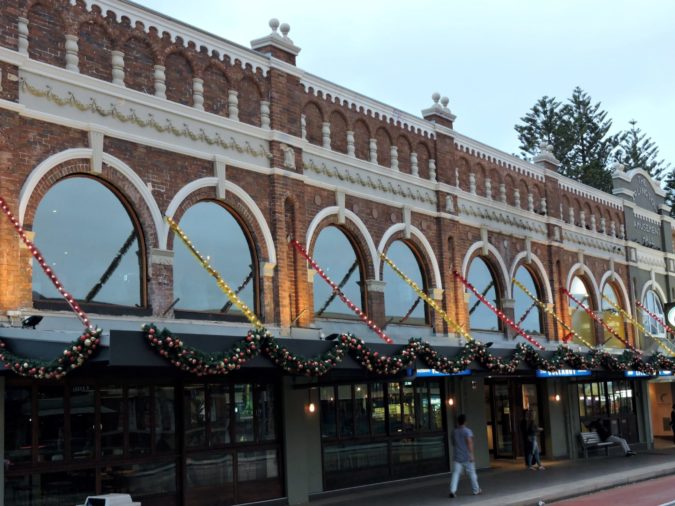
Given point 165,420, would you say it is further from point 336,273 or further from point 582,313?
point 582,313

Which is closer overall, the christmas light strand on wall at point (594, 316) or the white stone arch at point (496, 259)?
the white stone arch at point (496, 259)

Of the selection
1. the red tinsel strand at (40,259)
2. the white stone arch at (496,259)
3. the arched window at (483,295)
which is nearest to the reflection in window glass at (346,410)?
the arched window at (483,295)

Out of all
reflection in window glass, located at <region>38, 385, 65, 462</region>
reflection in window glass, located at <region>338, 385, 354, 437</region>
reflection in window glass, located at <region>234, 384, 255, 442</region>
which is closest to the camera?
reflection in window glass, located at <region>38, 385, 65, 462</region>

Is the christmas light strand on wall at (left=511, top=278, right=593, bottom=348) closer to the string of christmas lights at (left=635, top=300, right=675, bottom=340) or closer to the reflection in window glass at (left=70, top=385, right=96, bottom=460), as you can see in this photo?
the string of christmas lights at (left=635, top=300, right=675, bottom=340)

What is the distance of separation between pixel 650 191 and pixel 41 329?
93.7ft

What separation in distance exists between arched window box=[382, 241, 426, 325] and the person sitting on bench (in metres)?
8.91

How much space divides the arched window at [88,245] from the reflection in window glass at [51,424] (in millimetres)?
1389

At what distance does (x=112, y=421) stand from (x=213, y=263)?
380 cm

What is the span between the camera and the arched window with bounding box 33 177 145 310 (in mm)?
14766

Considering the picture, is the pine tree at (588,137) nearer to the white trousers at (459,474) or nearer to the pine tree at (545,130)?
the pine tree at (545,130)

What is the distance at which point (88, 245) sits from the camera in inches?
603

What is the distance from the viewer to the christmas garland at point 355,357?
44.2 feet

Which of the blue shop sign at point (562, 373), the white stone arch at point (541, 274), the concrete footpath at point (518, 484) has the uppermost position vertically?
the white stone arch at point (541, 274)

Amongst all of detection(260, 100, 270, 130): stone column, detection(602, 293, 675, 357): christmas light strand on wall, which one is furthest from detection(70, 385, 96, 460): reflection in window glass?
detection(602, 293, 675, 357): christmas light strand on wall
